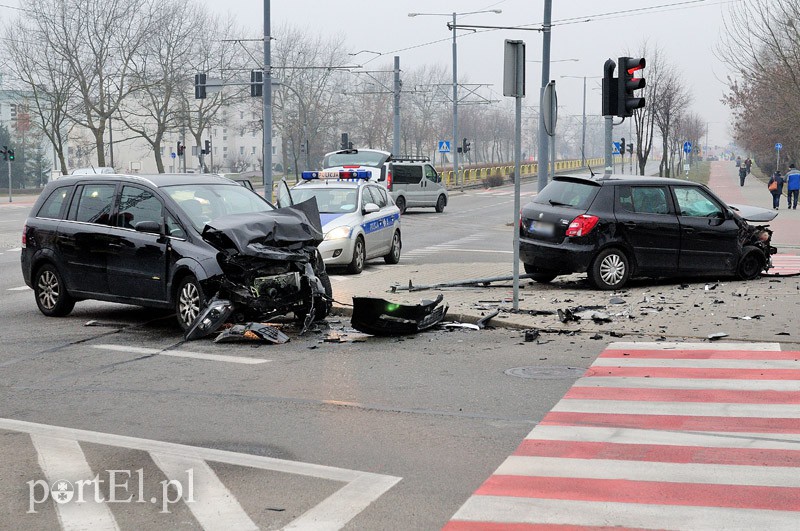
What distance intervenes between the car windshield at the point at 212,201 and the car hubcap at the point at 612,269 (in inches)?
172

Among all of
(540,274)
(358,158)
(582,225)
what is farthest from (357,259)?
(358,158)

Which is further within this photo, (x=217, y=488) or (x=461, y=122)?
(x=461, y=122)

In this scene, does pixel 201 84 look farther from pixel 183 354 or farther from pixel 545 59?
pixel 183 354

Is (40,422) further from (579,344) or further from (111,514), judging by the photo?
(579,344)

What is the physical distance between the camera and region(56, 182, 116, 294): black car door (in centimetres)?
1121

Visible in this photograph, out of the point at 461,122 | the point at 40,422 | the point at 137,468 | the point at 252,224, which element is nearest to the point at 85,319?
the point at 252,224

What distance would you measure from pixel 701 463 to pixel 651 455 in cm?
29

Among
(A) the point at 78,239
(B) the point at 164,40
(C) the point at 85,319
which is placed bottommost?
(C) the point at 85,319

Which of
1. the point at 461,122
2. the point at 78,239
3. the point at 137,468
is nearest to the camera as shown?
the point at 137,468

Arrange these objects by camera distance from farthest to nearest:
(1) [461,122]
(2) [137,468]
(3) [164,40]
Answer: (1) [461,122] < (3) [164,40] < (2) [137,468]

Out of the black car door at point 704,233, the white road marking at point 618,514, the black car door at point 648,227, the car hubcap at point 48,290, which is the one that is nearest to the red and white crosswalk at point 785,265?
the black car door at point 704,233

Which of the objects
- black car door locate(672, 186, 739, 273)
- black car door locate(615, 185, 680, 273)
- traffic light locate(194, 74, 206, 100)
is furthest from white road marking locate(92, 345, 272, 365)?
traffic light locate(194, 74, 206, 100)

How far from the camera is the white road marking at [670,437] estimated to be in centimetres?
607

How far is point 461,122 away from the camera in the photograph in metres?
118
